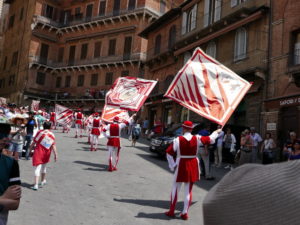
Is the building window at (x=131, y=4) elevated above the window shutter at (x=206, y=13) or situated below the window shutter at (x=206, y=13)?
above

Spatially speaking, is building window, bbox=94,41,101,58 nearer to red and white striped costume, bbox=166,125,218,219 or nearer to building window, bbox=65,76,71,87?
building window, bbox=65,76,71,87

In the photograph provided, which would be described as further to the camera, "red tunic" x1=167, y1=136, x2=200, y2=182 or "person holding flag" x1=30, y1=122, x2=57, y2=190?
"person holding flag" x1=30, y1=122, x2=57, y2=190

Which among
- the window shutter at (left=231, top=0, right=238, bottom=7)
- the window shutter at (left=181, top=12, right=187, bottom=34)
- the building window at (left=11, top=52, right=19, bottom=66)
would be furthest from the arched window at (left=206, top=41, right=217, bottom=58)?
the building window at (left=11, top=52, right=19, bottom=66)

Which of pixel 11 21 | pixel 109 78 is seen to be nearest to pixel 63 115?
pixel 109 78

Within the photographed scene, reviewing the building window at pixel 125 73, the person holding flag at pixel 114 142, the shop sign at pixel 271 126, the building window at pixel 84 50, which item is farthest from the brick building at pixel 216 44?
the building window at pixel 84 50

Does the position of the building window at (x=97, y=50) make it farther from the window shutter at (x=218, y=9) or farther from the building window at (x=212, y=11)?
the window shutter at (x=218, y=9)

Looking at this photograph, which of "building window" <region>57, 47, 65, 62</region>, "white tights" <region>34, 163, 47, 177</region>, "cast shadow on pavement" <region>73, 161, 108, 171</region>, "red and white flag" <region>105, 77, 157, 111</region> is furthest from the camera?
"building window" <region>57, 47, 65, 62</region>

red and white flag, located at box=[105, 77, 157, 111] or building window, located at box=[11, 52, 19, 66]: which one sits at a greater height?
building window, located at box=[11, 52, 19, 66]

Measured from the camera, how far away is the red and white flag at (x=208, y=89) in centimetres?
619

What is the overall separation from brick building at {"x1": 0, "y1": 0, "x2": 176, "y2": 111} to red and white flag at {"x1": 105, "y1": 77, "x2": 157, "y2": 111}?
2370cm

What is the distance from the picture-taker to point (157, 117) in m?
28.9

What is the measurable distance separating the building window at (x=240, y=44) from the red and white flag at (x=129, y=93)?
9073mm

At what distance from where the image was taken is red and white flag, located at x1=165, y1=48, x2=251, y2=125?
619 cm

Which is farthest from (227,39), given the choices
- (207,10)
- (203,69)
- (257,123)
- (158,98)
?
(203,69)
